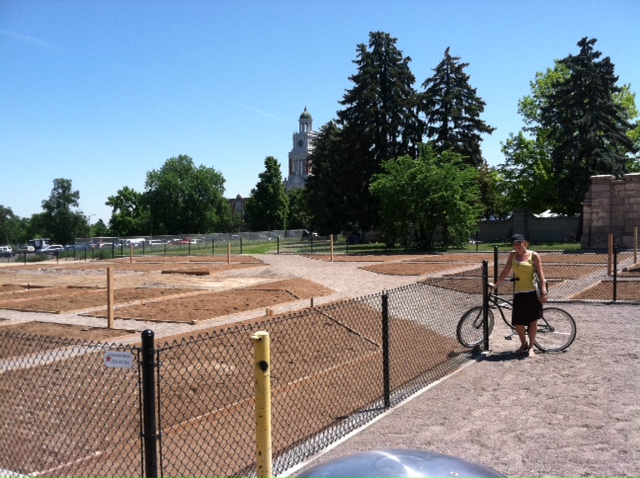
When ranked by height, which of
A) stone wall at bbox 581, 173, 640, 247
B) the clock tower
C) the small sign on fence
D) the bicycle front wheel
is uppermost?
the clock tower

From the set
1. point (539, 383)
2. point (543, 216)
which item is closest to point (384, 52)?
point (543, 216)

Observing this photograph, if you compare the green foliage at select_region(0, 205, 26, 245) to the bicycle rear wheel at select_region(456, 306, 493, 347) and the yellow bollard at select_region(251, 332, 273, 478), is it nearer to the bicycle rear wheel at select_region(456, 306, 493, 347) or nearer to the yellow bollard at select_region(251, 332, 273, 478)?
the bicycle rear wheel at select_region(456, 306, 493, 347)

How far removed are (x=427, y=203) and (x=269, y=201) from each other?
2366 inches

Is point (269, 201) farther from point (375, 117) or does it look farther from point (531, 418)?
point (531, 418)

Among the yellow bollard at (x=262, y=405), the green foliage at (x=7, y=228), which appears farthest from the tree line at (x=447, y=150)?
the green foliage at (x=7, y=228)

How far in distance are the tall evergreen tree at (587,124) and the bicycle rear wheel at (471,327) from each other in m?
37.5

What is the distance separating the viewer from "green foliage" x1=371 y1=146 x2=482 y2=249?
3922cm

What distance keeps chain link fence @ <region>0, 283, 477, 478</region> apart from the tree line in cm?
3073

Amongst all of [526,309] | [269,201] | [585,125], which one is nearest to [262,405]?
[526,309]

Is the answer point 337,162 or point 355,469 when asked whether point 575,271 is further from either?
point 337,162

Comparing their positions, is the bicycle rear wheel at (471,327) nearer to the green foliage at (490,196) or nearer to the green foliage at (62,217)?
the green foliage at (490,196)

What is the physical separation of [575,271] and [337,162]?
36932 millimetres

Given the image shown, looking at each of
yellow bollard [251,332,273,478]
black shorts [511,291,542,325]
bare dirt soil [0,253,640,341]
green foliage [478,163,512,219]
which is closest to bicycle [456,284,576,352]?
black shorts [511,291,542,325]

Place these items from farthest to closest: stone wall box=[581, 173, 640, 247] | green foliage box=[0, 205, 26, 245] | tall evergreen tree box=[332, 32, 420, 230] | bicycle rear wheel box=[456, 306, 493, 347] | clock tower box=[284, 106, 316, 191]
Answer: clock tower box=[284, 106, 316, 191] < green foliage box=[0, 205, 26, 245] < tall evergreen tree box=[332, 32, 420, 230] < stone wall box=[581, 173, 640, 247] < bicycle rear wheel box=[456, 306, 493, 347]
